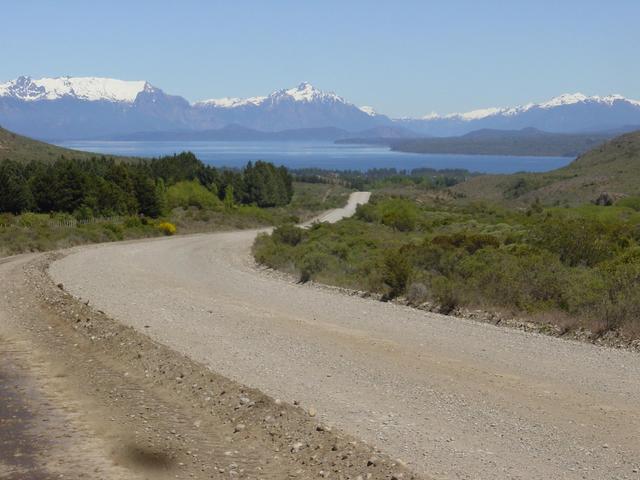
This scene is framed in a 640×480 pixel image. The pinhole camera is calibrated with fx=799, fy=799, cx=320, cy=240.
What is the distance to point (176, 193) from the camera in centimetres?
8594

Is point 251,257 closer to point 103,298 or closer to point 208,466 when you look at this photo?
point 103,298

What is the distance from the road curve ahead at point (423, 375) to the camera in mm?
8875

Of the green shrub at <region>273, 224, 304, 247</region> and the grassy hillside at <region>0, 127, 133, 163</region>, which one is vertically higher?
the grassy hillside at <region>0, 127, 133, 163</region>

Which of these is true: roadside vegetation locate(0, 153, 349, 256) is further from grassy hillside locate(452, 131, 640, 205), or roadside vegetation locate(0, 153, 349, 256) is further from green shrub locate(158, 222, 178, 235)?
grassy hillside locate(452, 131, 640, 205)

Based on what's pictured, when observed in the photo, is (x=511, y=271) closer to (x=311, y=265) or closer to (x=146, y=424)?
(x=311, y=265)

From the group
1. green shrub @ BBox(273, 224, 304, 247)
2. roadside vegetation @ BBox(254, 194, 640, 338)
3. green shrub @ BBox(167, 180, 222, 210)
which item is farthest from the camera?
green shrub @ BBox(167, 180, 222, 210)

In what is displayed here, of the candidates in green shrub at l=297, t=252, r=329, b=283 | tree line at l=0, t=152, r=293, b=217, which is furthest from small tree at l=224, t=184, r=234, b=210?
green shrub at l=297, t=252, r=329, b=283

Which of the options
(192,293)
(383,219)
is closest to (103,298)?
(192,293)

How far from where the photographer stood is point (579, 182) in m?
105

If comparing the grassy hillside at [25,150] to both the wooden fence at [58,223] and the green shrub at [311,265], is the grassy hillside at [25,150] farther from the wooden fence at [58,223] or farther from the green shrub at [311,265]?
the green shrub at [311,265]

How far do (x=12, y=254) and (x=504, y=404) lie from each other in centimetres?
3109

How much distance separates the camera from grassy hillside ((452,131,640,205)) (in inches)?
3659

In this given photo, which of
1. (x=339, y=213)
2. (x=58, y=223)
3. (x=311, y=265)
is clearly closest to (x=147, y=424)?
(x=311, y=265)

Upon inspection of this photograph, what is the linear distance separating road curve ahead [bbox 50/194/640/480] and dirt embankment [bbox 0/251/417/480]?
1.60ft
